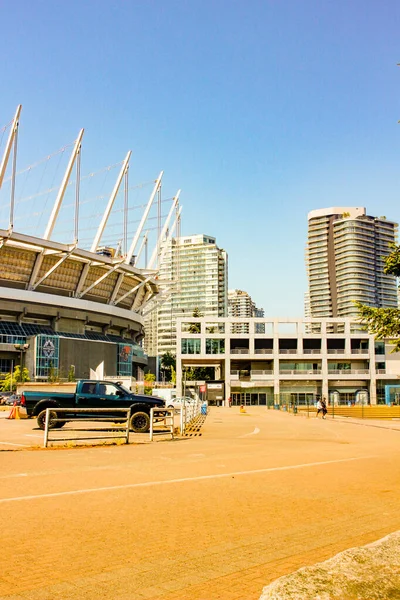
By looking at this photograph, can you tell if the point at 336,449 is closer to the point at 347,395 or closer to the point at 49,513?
the point at 49,513

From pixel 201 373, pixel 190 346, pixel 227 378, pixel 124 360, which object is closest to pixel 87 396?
pixel 227 378

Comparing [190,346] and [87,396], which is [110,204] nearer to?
[190,346]

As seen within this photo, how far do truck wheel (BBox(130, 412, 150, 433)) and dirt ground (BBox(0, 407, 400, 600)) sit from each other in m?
8.86

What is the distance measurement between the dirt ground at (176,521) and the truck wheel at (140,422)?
886 centimetres

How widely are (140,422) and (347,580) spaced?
779 inches

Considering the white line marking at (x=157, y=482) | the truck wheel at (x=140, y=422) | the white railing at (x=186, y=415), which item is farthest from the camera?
the truck wheel at (x=140, y=422)

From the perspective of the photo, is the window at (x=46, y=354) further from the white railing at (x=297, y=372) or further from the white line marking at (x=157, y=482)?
the white line marking at (x=157, y=482)

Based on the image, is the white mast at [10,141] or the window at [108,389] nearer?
the window at [108,389]

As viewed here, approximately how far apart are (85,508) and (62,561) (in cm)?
256

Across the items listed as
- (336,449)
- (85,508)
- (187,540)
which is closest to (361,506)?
(187,540)

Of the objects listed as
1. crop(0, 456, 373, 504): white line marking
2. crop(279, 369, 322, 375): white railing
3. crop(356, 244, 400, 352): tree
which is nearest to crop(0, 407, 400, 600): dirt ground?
crop(0, 456, 373, 504): white line marking

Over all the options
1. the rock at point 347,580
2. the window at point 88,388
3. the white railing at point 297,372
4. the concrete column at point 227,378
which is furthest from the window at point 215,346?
the rock at point 347,580

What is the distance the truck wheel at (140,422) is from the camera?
74.0 ft

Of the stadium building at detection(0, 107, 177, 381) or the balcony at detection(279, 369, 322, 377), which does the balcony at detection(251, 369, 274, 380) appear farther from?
the stadium building at detection(0, 107, 177, 381)
